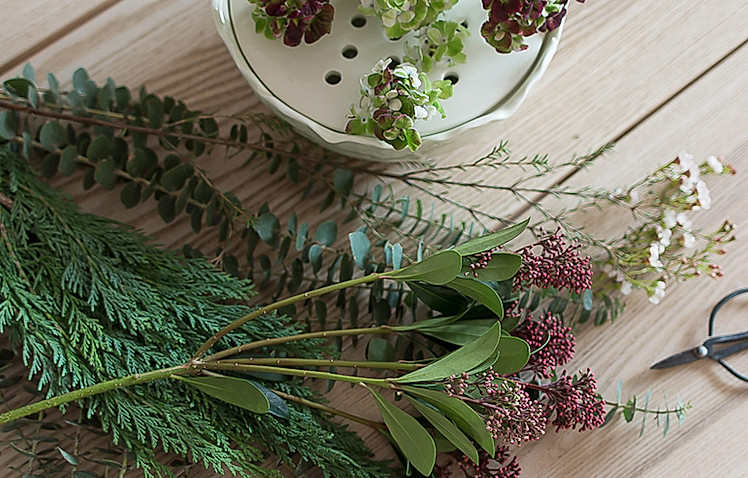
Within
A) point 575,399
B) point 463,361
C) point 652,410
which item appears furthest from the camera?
point 652,410

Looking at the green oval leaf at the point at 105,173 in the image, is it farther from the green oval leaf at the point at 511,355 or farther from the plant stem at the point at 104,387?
the green oval leaf at the point at 511,355

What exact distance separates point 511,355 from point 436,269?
0.09 m

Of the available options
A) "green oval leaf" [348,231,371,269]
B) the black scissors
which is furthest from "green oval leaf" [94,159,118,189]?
the black scissors

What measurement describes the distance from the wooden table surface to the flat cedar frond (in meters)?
0.09

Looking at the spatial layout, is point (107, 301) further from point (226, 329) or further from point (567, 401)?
point (567, 401)

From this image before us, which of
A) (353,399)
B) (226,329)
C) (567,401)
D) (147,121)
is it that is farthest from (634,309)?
(147,121)

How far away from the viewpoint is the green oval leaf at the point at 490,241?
551 millimetres

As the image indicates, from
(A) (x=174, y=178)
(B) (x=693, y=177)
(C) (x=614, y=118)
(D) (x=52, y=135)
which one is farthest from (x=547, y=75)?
(D) (x=52, y=135)

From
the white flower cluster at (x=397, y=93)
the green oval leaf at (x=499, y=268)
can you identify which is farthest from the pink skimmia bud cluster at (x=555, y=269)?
the white flower cluster at (x=397, y=93)

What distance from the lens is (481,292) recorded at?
0.58 metres

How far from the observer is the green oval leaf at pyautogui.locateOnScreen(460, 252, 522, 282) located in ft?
1.88

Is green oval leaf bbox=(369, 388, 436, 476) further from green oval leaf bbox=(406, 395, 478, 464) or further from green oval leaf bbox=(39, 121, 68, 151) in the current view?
green oval leaf bbox=(39, 121, 68, 151)

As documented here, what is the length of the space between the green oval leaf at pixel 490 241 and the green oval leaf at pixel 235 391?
19 centimetres

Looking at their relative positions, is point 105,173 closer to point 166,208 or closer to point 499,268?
point 166,208
